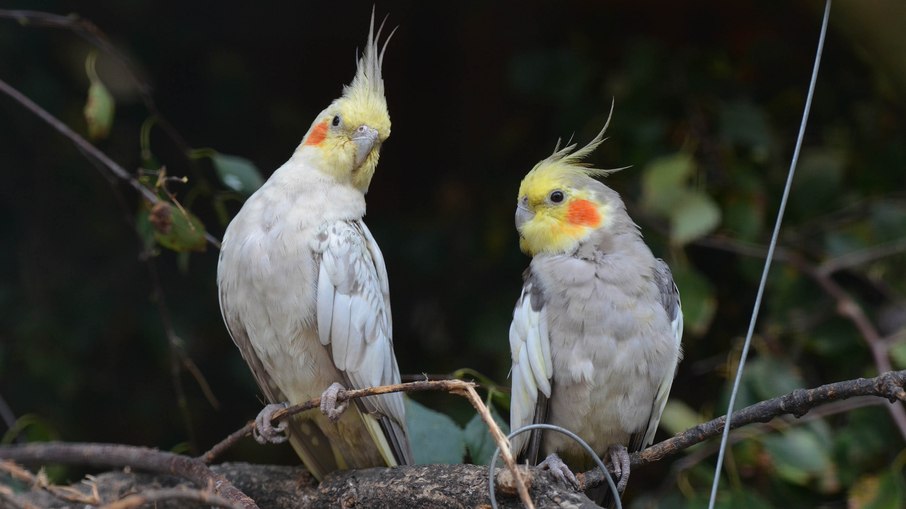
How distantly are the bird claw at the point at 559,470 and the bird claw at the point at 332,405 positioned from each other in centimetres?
45

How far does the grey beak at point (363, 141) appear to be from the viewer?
2146 millimetres

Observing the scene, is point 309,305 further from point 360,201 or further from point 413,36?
point 413,36

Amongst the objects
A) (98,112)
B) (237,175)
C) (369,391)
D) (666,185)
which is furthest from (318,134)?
(666,185)

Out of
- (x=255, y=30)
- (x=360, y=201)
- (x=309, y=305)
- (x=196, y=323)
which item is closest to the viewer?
(x=309, y=305)

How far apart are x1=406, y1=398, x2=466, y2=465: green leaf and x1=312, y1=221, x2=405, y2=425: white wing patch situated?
0.45ft

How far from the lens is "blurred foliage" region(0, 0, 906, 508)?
296 centimetres

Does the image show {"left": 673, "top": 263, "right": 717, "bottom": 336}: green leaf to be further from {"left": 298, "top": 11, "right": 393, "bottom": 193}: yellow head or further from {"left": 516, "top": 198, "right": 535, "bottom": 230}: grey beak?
{"left": 298, "top": 11, "right": 393, "bottom": 193}: yellow head

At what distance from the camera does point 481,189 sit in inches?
143

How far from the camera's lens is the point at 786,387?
280 cm

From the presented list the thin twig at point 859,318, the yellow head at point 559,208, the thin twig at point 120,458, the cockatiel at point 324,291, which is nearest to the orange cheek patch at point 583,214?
the yellow head at point 559,208

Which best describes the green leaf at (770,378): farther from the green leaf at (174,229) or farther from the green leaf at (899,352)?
the green leaf at (174,229)

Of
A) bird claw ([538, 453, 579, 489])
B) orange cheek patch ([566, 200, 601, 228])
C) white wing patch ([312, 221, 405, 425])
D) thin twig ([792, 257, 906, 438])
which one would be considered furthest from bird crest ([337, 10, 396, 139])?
thin twig ([792, 257, 906, 438])

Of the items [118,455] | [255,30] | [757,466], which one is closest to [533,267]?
[118,455]

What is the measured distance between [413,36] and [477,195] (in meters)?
0.85
